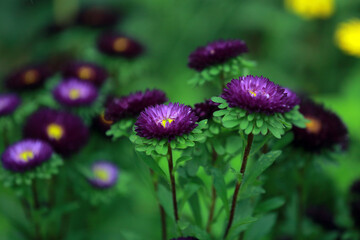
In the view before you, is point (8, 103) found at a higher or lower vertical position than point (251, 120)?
higher

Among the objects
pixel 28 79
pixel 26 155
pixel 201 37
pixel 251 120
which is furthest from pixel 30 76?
pixel 201 37

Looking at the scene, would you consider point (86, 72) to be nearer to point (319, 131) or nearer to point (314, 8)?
point (319, 131)

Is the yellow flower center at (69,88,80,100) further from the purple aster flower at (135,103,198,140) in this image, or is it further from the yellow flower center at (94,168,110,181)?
the purple aster flower at (135,103,198,140)

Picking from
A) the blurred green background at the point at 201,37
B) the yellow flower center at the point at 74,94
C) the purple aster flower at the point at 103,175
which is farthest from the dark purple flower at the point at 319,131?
the blurred green background at the point at 201,37

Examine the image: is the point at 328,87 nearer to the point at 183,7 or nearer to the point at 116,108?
the point at 183,7

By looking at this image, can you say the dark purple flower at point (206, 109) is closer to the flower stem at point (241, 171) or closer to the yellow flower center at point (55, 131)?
the flower stem at point (241, 171)

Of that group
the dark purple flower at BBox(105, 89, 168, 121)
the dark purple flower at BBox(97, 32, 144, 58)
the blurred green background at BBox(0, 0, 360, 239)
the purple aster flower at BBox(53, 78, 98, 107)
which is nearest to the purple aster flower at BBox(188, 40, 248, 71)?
the dark purple flower at BBox(105, 89, 168, 121)

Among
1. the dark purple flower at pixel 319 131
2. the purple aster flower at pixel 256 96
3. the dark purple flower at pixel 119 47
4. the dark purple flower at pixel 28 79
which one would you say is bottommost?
the purple aster flower at pixel 256 96
